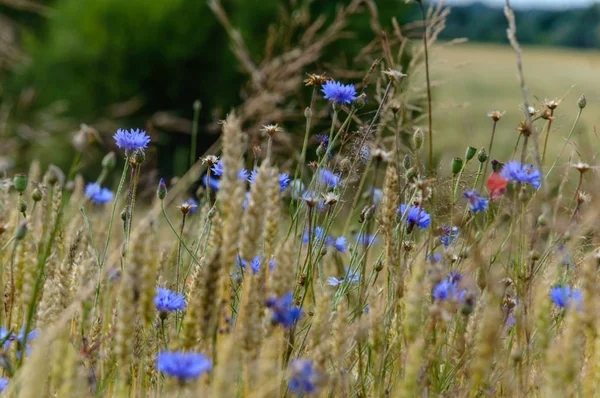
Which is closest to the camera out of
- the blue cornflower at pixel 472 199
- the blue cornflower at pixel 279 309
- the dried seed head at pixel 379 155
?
the blue cornflower at pixel 279 309

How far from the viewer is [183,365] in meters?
0.85

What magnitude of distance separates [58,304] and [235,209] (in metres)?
0.39

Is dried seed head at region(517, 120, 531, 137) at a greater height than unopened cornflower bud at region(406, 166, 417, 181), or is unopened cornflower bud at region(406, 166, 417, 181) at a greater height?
dried seed head at region(517, 120, 531, 137)

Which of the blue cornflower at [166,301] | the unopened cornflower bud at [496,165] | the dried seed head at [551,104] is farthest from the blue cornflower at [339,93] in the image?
the blue cornflower at [166,301]

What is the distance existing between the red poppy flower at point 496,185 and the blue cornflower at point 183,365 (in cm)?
80

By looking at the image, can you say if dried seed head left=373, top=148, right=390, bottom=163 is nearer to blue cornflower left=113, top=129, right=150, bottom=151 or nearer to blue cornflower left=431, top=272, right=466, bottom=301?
blue cornflower left=431, top=272, right=466, bottom=301

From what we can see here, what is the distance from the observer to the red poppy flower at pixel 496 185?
4.77 feet

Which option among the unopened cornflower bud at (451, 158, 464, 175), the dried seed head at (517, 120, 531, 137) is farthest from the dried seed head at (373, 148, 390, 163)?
the dried seed head at (517, 120, 531, 137)

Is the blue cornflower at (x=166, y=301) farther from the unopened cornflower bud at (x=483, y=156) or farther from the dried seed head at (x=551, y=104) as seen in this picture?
the dried seed head at (x=551, y=104)

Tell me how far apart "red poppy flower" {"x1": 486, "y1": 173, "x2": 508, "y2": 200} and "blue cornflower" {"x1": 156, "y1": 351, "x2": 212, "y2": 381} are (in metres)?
0.80

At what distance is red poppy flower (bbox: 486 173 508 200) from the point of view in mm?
1454

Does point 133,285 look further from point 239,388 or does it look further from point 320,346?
point 239,388

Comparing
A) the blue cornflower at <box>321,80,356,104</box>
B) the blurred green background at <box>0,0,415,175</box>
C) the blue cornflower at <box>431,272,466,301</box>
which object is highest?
the blurred green background at <box>0,0,415,175</box>

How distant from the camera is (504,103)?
80.5 ft
